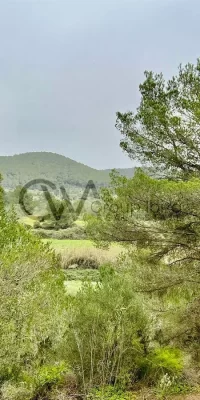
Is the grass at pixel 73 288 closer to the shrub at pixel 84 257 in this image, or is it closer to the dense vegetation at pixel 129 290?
the dense vegetation at pixel 129 290

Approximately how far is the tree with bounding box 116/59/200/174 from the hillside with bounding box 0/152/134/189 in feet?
454

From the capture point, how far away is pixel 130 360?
26.3 feet

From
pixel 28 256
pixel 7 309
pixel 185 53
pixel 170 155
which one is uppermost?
pixel 185 53

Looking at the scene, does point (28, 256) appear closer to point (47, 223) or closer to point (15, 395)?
point (15, 395)

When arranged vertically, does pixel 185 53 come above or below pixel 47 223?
A: above

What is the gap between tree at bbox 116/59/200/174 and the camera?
9.34 m

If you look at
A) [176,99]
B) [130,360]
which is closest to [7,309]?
[130,360]

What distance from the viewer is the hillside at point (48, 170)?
158425mm

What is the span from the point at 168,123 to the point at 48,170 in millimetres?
168700

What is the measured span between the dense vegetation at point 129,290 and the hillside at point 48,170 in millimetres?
139216

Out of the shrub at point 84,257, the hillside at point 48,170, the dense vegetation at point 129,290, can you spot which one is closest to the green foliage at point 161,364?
the dense vegetation at point 129,290

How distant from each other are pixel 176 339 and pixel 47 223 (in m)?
35.5

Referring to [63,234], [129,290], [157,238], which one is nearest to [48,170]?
[63,234]

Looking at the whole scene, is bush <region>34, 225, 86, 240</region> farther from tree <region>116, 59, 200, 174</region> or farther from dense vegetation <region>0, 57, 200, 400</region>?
dense vegetation <region>0, 57, 200, 400</region>
